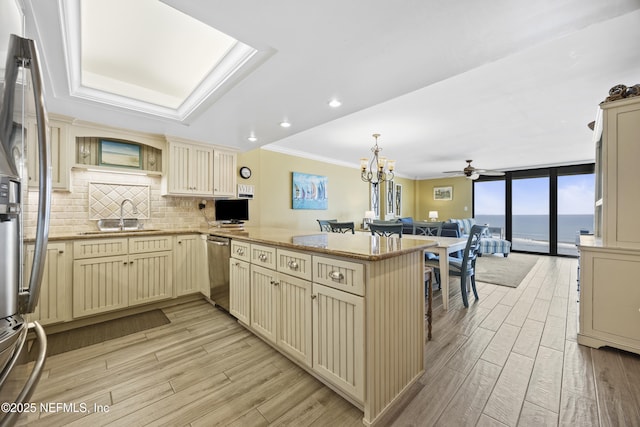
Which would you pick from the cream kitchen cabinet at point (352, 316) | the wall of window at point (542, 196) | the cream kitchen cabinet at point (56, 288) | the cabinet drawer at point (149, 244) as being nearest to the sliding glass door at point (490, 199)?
the wall of window at point (542, 196)

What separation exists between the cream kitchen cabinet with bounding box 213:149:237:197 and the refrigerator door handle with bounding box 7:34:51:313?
296 centimetres

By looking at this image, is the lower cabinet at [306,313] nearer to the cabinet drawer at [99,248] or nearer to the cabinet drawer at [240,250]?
the cabinet drawer at [240,250]

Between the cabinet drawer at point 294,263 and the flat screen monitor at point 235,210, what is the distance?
1.87 metres

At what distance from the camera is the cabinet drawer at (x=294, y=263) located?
164 centimetres

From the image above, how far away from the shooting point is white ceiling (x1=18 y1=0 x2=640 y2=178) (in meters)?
1.29

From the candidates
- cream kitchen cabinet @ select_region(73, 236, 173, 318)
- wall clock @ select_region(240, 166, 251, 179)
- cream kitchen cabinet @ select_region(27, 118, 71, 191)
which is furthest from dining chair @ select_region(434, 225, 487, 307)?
cream kitchen cabinet @ select_region(27, 118, 71, 191)

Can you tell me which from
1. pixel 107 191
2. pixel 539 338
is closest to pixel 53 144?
pixel 107 191

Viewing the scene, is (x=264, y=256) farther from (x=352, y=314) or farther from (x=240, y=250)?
(x=352, y=314)

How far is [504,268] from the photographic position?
493 cm

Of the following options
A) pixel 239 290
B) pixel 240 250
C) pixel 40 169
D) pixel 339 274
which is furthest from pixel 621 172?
pixel 40 169

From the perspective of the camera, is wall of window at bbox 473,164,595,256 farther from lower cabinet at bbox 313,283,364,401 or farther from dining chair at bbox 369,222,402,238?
lower cabinet at bbox 313,283,364,401

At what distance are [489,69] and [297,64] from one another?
5.82 ft

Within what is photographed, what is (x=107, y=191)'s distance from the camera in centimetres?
311

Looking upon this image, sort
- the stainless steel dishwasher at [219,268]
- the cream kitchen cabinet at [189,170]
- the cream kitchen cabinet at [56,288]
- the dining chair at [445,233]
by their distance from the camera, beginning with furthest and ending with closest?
the dining chair at [445,233] < the cream kitchen cabinet at [189,170] < the stainless steel dishwasher at [219,268] < the cream kitchen cabinet at [56,288]
